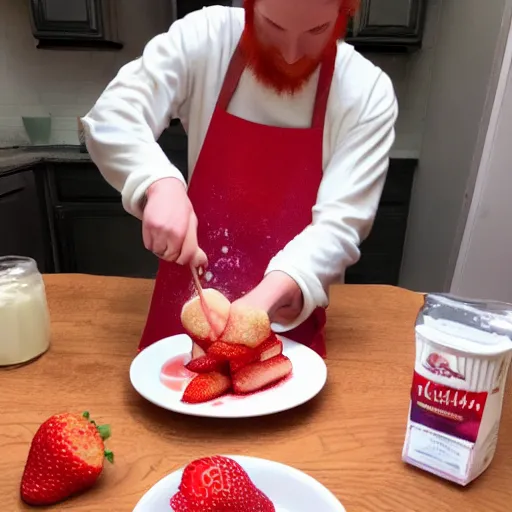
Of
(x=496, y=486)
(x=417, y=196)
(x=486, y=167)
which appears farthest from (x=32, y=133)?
(x=496, y=486)

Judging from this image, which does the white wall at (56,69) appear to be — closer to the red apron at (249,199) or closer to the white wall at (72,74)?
the white wall at (72,74)

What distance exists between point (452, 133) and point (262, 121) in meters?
1.44

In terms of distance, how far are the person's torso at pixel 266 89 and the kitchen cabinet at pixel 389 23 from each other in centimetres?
150

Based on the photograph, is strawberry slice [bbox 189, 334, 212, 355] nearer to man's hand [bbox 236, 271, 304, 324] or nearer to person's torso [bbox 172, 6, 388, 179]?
man's hand [bbox 236, 271, 304, 324]

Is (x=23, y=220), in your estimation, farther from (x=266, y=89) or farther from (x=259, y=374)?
(x=259, y=374)

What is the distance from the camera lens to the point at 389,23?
88.5 inches

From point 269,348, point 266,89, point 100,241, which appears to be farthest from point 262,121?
point 100,241

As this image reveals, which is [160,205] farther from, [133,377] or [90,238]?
[90,238]

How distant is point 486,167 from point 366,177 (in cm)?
115

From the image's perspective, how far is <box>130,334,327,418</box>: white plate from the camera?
64cm

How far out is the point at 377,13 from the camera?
222 centimetres

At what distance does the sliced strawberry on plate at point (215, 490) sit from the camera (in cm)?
46

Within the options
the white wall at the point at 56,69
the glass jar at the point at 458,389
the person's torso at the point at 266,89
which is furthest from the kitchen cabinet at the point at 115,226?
the glass jar at the point at 458,389

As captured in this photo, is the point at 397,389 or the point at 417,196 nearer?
the point at 397,389
